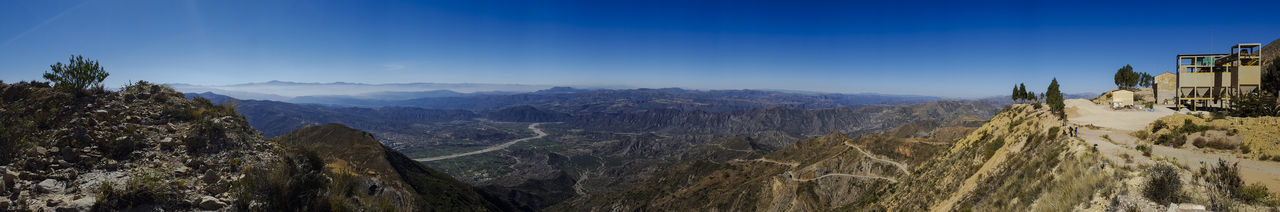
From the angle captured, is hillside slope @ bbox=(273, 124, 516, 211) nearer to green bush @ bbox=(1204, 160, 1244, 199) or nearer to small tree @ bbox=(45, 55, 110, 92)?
Result: small tree @ bbox=(45, 55, 110, 92)

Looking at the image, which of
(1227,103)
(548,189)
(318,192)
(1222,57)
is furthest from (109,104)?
(548,189)

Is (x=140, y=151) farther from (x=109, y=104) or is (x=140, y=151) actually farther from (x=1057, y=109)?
(x=1057, y=109)

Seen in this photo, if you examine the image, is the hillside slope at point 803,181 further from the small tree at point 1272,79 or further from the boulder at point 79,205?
the boulder at point 79,205

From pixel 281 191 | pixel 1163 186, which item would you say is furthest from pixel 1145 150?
pixel 281 191

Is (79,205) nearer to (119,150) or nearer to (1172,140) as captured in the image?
(119,150)

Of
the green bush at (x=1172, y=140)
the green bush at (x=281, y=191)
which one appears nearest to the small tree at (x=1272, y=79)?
the green bush at (x=1172, y=140)
